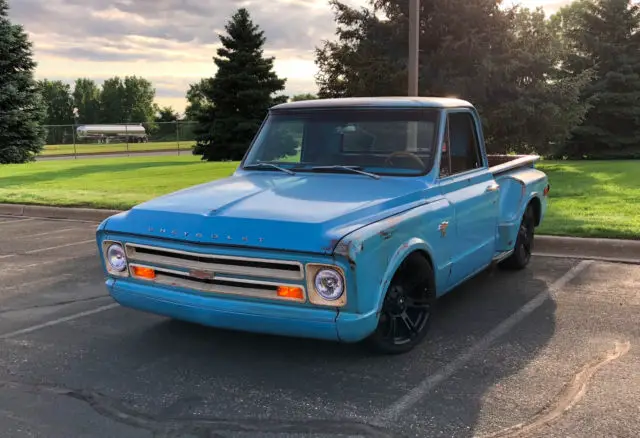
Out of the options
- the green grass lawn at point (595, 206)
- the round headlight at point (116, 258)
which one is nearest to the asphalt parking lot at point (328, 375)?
the round headlight at point (116, 258)

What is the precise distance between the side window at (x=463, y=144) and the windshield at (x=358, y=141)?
30cm

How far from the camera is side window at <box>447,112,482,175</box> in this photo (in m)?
5.23

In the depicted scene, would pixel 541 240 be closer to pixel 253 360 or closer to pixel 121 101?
pixel 253 360

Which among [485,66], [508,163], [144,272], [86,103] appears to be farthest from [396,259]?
[86,103]

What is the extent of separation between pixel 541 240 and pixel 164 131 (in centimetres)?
4603

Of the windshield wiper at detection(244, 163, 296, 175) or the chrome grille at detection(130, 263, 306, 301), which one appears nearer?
the chrome grille at detection(130, 263, 306, 301)

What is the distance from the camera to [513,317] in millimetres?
5215

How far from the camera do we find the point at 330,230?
371cm

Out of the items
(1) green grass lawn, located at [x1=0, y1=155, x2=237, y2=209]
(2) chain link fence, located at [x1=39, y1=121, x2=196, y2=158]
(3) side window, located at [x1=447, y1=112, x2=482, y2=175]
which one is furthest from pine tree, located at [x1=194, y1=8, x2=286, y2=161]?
(3) side window, located at [x1=447, y1=112, x2=482, y2=175]

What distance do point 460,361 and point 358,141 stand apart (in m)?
1.90

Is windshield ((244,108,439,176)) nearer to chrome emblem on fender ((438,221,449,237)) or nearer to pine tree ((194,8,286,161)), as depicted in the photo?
chrome emblem on fender ((438,221,449,237))

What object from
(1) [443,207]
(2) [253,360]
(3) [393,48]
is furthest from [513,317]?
(3) [393,48]

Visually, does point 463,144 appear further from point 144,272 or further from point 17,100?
point 17,100

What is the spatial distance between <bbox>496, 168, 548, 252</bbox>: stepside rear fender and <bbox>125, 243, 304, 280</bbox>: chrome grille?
273 cm
